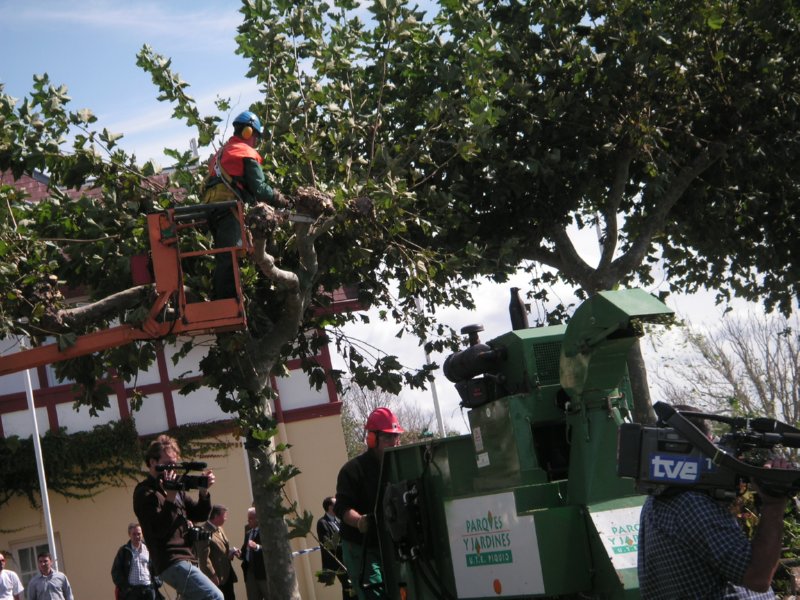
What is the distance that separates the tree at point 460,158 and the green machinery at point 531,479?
2653mm

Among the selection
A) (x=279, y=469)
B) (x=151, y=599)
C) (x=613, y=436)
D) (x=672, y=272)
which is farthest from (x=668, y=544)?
(x=672, y=272)

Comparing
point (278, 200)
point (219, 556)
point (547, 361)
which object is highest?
point (278, 200)

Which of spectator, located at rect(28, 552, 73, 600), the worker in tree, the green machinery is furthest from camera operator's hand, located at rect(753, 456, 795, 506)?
spectator, located at rect(28, 552, 73, 600)

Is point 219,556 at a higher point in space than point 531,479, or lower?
lower

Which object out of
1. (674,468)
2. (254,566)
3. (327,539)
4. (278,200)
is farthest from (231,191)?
(254,566)

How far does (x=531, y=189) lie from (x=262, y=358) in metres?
4.79

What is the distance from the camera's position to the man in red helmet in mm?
8984

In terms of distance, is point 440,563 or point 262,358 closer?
point 440,563

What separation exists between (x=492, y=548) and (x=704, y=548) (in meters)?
2.90

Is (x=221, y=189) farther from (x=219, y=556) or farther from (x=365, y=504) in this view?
(x=219, y=556)

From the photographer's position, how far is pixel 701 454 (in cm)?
447

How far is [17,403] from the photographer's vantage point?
23.7 m

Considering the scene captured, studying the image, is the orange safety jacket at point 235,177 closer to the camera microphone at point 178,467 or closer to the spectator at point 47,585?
the camera microphone at point 178,467

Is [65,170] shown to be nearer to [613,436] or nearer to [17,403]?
[613,436]
